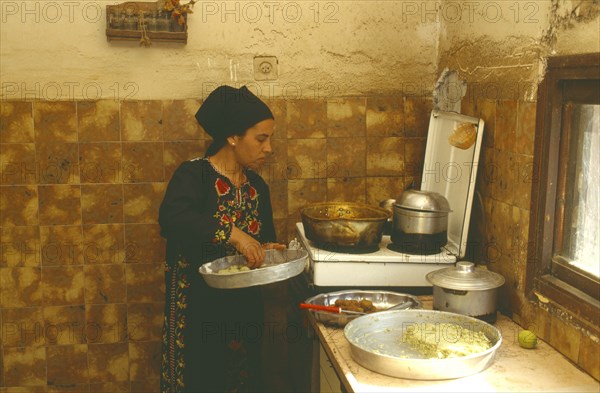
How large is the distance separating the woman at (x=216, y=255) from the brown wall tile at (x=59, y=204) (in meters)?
0.60

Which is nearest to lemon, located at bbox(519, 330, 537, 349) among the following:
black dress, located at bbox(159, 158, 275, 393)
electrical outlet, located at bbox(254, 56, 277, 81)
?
black dress, located at bbox(159, 158, 275, 393)

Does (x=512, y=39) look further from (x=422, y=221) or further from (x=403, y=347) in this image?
(x=403, y=347)

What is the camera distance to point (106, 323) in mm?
3184

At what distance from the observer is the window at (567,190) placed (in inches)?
79.1

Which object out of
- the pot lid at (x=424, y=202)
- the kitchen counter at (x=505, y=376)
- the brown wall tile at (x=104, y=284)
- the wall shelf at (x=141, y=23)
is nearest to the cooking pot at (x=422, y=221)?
the pot lid at (x=424, y=202)

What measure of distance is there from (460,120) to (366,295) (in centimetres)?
84

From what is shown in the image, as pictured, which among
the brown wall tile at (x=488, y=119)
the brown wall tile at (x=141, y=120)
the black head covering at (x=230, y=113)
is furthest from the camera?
the brown wall tile at (x=141, y=120)

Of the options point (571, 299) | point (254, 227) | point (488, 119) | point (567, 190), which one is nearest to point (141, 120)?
point (254, 227)

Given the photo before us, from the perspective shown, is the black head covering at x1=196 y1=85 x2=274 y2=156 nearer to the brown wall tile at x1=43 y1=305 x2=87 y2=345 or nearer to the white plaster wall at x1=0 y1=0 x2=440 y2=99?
the white plaster wall at x1=0 y1=0 x2=440 y2=99

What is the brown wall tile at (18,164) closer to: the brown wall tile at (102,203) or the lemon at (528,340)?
the brown wall tile at (102,203)

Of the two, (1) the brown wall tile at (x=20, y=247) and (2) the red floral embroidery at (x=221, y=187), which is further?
(1) the brown wall tile at (x=20, y=247)

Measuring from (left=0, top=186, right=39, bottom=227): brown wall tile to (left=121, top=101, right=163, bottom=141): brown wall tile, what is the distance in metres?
0.49

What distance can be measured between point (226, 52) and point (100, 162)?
758 millimetres

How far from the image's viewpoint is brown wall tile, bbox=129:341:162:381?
3.23 meters
